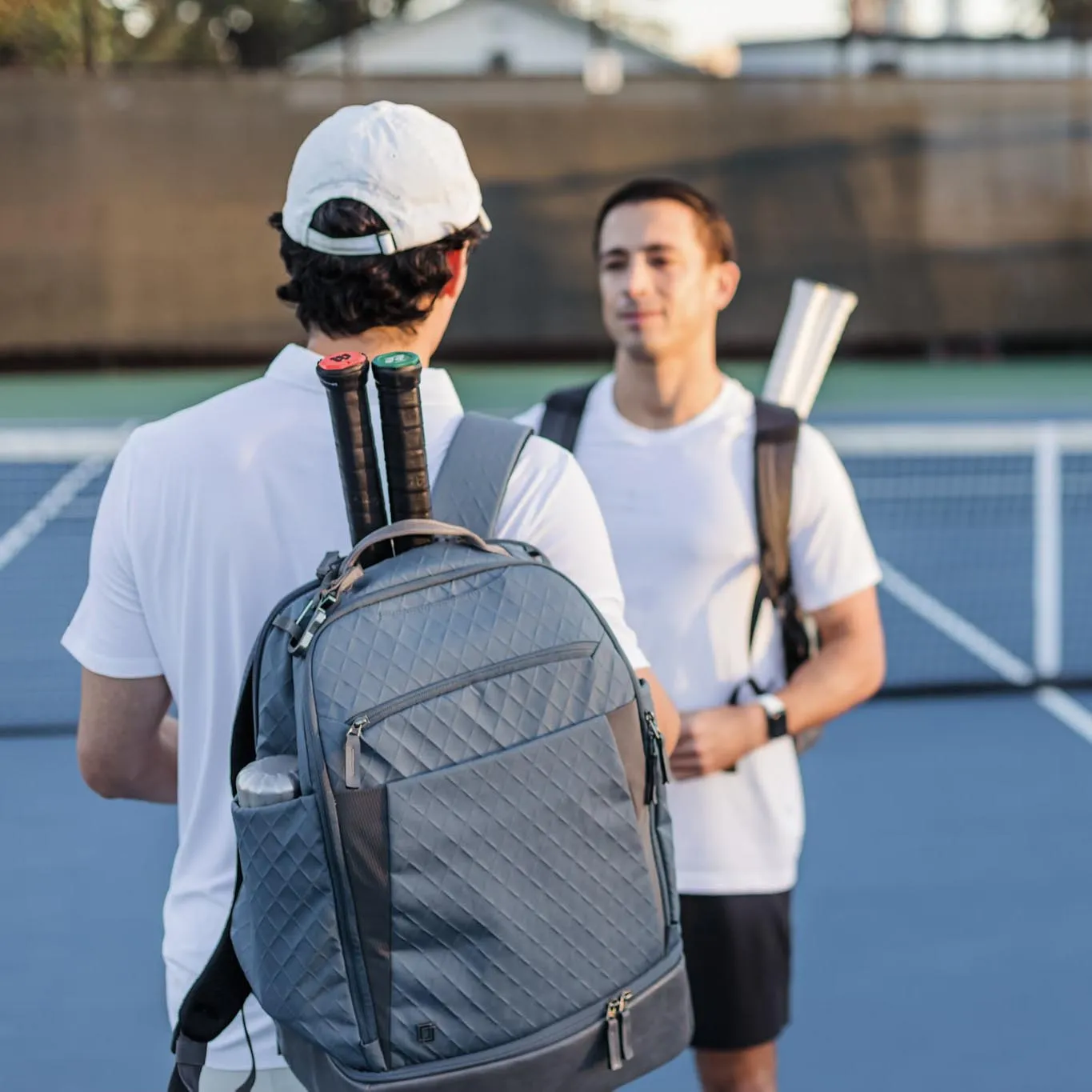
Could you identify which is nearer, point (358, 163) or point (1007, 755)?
point (358, 163)

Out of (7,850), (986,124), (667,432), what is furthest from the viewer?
(986,124)

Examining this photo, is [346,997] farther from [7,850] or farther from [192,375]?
[192,375]

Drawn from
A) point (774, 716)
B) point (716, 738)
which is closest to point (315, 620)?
point (716, 738)

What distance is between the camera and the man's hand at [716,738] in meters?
2.44

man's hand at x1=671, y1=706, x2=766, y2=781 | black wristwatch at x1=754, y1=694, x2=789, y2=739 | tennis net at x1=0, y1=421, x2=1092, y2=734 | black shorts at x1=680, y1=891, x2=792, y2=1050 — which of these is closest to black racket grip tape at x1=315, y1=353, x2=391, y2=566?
man's hand at x1=671, y1=706, x2=766, y2=781

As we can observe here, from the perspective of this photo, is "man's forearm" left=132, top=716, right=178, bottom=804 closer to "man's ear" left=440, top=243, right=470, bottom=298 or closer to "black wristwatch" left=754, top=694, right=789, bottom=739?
"man's ear" left=440, top=243, right=470, bottom=298

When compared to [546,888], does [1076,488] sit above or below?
below

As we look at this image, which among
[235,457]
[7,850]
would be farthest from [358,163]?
[7,850]

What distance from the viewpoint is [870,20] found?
22.8 m

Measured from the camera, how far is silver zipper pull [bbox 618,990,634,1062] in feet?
4.83

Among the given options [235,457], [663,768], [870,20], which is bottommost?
[663,768]

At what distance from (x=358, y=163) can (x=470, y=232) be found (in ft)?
0.46

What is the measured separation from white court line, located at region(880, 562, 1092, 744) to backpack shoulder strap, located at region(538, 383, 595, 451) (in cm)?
327

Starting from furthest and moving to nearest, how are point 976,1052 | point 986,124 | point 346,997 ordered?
1. point 986,124
2. point 976,1052
3. point 346,997
